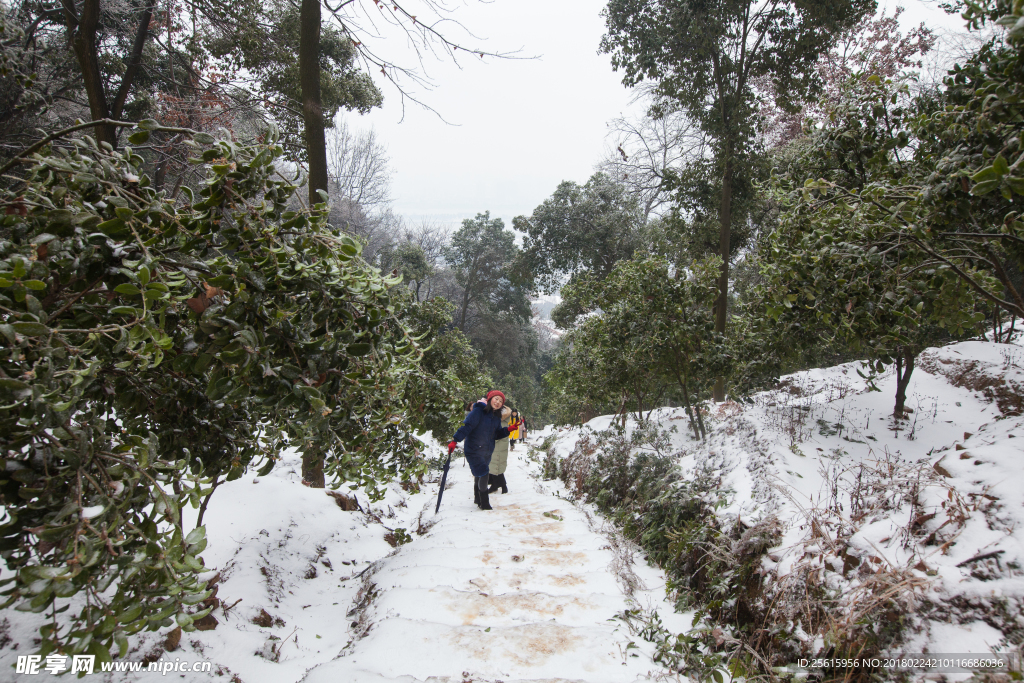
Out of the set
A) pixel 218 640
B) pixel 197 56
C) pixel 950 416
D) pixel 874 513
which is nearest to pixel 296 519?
pixel 218 640

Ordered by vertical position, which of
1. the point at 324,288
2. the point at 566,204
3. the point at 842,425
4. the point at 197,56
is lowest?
the point at 842,425

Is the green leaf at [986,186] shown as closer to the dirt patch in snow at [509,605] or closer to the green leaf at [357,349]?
the green leaf at [357,349]

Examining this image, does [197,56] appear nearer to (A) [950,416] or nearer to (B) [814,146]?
(B) [814,146]

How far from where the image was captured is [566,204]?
2197cm

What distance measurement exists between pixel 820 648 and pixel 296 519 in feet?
15.3

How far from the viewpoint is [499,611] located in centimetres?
331

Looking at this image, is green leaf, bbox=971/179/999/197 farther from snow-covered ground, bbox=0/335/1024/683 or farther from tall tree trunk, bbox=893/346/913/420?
tall tree trunk, bbox=893/346/913/420

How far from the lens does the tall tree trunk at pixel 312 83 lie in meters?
5.81

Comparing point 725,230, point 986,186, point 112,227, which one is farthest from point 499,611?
point 725,230

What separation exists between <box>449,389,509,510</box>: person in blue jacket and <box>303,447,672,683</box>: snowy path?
3.33ft

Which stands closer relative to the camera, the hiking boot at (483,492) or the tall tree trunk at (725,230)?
the hiking boot at (483,492)

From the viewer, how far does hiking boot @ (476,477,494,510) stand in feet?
21.1

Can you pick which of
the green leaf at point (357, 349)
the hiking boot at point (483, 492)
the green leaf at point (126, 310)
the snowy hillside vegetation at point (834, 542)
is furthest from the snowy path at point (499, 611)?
the green leaf at point (126, 310)

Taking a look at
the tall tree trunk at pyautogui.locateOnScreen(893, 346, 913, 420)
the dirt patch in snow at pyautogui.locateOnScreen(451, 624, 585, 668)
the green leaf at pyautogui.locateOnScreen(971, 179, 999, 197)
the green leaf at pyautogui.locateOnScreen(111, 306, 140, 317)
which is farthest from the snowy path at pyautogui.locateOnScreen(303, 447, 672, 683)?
the tall tree trunk at pyautogui.locateOnScreen(893, 346, 913, 420)
